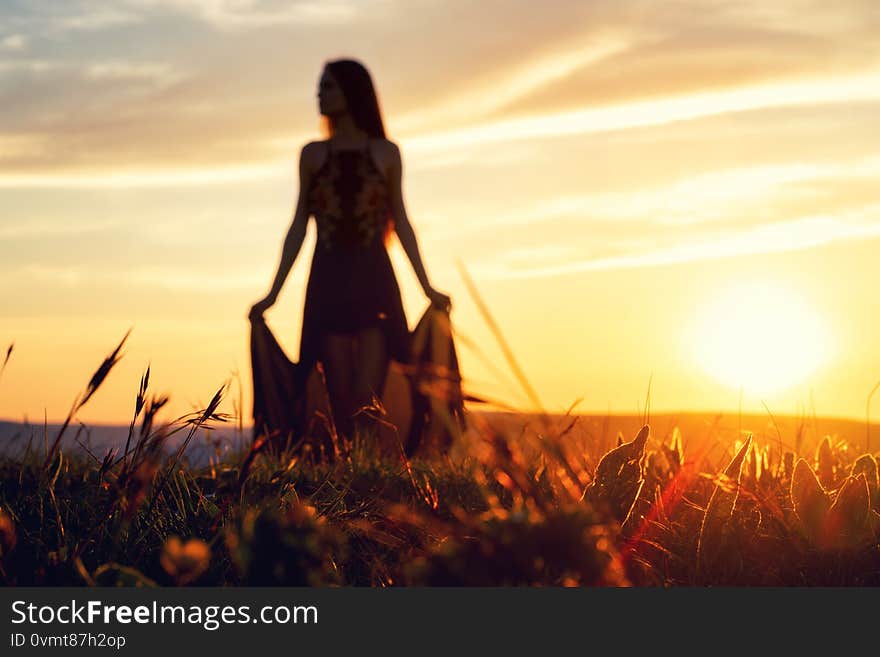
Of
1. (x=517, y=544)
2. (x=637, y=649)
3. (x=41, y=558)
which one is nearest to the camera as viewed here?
(x=517, y=544)

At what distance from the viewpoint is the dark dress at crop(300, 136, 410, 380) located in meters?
6.65

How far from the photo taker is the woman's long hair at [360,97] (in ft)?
22.1

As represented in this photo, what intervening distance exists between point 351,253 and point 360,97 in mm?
1099

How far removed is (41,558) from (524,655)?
1.29 m

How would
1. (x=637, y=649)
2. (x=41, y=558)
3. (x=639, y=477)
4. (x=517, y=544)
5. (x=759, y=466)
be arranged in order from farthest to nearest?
Result: (x=759, y=466) → (x=41, y=558) → (x=639, y=477) → (x=637, y=649) → (x=517, y=544)

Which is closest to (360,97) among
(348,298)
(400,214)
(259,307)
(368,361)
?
(400,214)

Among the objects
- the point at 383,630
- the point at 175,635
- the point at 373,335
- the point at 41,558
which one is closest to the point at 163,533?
the point at 41,558

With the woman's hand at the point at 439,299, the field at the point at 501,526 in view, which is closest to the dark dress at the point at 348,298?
the woman's hand at the point at 439,299

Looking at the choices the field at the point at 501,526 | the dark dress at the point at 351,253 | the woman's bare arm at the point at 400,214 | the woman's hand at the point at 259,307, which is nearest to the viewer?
the field at the point at 501,526

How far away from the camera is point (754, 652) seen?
4.09 feet

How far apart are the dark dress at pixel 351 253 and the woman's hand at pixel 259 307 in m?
0.49

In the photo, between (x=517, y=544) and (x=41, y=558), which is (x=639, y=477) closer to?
(x=517, y=544)

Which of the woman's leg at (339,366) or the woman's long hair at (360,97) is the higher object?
the woman's long hair at (360,97)

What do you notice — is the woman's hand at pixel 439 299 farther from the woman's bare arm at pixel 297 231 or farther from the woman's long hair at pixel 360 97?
the woman's bare arm at pixel 297 231
